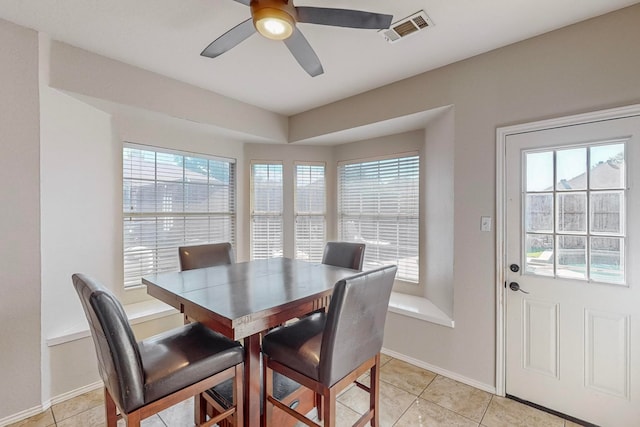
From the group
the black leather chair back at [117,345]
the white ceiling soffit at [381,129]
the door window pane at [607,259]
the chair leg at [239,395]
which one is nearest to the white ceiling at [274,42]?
the white ceiling soffit at [381,129]

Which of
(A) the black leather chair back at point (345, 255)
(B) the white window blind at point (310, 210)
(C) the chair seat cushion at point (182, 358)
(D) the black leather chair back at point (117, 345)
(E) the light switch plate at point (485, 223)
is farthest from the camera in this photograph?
(B) the white window blind at point (310, 210)

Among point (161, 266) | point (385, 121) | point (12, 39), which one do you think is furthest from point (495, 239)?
point (12, 39)

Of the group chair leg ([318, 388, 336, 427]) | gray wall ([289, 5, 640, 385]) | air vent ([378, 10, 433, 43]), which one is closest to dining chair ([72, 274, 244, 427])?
chair leg ([318, 388, 336, 427])

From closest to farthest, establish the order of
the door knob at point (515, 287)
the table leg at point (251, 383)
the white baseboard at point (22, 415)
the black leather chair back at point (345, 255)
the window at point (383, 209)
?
the table leg at point (251, 383) < the white baseboard at point (22, 415) < the door knob at point (515, 287) < the black leather chair back at point (345, 255) < the window at point (383, 209)

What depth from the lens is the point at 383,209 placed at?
354 cm

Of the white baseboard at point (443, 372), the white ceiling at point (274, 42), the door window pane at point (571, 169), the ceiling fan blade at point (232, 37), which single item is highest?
the white ceiling at point (274, 42)

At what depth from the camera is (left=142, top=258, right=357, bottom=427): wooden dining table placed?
1393mm

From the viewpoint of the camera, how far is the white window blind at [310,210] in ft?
12.9

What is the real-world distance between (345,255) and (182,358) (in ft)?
5.33

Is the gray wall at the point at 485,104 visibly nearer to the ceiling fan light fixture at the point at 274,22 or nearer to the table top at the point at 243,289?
the table top at the point at 243,289

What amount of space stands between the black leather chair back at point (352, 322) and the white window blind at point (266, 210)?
243 cm

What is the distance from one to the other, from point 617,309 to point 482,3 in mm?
2061

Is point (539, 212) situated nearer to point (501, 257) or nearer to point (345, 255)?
point (501, 257)

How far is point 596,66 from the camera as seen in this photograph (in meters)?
1.83
